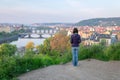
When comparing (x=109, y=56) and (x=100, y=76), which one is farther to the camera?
(x=109, y=56)

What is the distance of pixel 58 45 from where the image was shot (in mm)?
20375

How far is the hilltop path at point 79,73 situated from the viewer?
8086 mm

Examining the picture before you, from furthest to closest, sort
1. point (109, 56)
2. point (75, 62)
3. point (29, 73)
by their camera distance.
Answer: point (109, 56) → point (75, 62) → point (29, 73)

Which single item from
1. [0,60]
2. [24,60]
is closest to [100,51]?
[24,60]

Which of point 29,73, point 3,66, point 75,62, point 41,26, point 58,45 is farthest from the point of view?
point 41,26

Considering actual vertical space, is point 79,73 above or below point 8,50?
above

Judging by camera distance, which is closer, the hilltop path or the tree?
the hilltop path

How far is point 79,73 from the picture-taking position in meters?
8.76

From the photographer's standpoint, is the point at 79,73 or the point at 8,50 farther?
the point at 8,50

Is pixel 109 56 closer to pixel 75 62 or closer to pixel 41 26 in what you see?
pixel 75 62

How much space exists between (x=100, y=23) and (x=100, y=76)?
76318mm

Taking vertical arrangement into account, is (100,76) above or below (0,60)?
below

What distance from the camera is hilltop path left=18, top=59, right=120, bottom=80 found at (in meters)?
8.09

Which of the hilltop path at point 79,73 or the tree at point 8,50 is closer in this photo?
the hilltop path at point 79,73
